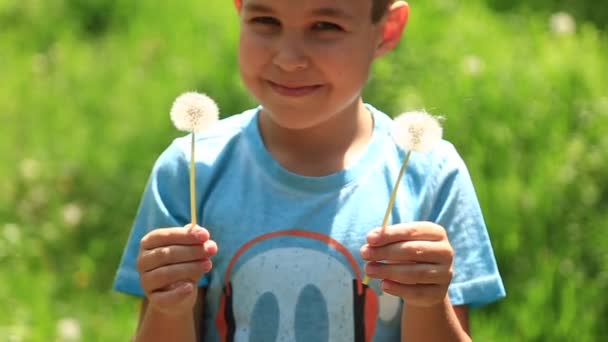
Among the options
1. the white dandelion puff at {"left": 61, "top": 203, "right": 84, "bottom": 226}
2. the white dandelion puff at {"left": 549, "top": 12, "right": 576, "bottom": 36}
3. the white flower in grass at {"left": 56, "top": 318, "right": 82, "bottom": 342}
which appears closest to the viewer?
the white flower in grass at {"left": 56, "top": 318, "right": 82, "bottom": 342}

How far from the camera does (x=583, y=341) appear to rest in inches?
102

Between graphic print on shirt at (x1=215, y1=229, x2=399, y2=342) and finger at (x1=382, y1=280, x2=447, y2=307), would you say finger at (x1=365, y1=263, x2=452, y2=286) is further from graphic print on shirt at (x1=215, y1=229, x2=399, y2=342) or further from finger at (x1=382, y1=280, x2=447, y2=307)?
graphic print on shirt at (x1=215, y1=229, x2=399, y2=342)

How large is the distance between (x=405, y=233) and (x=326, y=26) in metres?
0.35

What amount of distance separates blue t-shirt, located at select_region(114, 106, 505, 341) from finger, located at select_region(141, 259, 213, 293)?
164mm

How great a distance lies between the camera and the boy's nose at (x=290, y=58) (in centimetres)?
165

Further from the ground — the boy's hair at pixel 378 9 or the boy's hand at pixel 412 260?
the boy's hair at pixel 378 9

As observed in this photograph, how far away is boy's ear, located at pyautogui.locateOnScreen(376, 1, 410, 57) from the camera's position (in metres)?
1.85

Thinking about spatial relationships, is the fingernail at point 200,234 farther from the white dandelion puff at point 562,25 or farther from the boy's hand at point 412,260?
the white dandelion puff at point 562,25

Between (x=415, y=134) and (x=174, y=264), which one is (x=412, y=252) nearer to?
(x=415, y=134)

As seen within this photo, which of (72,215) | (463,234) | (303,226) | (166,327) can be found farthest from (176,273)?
(72,215)

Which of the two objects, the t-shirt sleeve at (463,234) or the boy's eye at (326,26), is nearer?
the boy's eye at (326,26)

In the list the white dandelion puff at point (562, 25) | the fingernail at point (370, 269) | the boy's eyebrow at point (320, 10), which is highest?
the white dandelion puff at point (562, 25)

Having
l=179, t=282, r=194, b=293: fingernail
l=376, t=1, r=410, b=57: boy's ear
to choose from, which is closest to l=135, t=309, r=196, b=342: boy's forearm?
l=179, t=282, r=194, b=293: fingernail

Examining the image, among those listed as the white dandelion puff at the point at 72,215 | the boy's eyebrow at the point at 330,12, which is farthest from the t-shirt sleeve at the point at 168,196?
the white dandelion puff at the point at 72,215
